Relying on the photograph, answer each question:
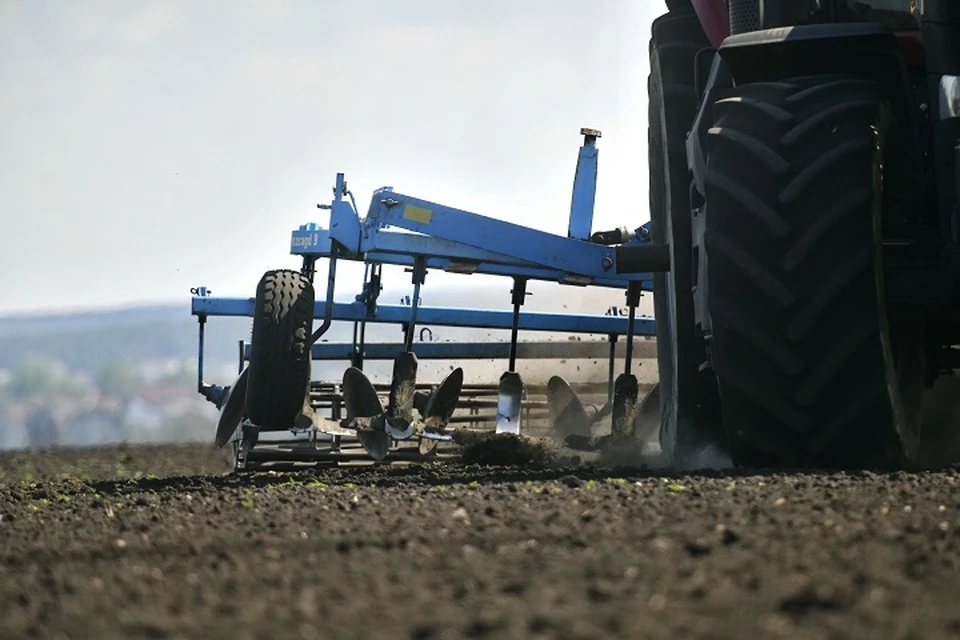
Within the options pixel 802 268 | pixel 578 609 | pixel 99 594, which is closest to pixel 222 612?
pixel 99 594

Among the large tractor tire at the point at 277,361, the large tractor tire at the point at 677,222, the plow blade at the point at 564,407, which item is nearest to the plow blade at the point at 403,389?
the large tractor tire at the point at 277,361

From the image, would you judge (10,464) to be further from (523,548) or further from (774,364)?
(523,548)

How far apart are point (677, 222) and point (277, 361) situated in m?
2.40

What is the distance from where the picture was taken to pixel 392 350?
Answer: 1097 cm

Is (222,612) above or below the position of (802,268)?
below

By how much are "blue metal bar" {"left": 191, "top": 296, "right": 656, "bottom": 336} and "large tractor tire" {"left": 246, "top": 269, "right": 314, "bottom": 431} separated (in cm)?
160

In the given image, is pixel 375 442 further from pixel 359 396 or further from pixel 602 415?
pixel 602 415

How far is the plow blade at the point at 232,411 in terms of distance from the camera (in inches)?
367

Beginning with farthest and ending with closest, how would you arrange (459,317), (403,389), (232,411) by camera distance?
(459,317)
(232,411)
(403,389)

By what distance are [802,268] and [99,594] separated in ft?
8.56

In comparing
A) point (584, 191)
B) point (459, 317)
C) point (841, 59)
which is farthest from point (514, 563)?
point (459, 317)

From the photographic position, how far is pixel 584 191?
10.0m

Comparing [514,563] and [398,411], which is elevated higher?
[398,411]

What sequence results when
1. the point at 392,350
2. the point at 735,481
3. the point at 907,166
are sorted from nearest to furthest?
the point at 735,481 → the point at 907,166 → the point at 392,350
